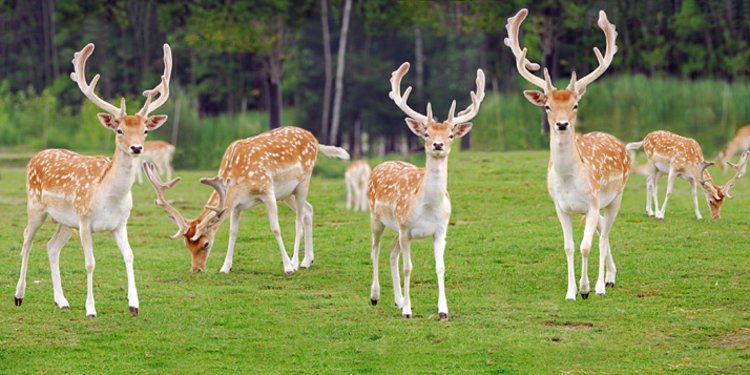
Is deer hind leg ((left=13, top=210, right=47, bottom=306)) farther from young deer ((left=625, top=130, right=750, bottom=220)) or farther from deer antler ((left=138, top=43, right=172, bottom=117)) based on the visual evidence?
young deer ((left=625, top=130, right=750, bottom=220))

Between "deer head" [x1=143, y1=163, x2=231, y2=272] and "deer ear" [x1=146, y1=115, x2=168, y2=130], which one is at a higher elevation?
"deer ear" [x1=146, y1=115, x2=168, y2=130]

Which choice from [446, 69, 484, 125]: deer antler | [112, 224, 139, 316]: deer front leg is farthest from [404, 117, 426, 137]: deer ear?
[112, 224, 139, 316]: deer front leg

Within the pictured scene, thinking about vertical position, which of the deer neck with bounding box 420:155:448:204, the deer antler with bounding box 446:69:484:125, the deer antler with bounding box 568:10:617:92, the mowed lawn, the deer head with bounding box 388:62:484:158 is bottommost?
the mowed lawn

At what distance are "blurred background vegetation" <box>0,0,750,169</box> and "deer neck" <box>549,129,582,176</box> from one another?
1536cm

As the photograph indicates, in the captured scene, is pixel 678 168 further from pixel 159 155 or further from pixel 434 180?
pixel 159 155

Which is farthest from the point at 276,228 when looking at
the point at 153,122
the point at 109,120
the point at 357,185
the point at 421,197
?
the point at 357,185

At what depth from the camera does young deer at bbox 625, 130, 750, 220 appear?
17.5 meters

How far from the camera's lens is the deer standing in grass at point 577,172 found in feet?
36.7

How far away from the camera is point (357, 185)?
834 inches

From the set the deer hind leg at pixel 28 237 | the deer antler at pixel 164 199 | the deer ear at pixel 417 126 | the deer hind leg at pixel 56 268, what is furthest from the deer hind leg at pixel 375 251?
the deer hind leg at pixel 28 237

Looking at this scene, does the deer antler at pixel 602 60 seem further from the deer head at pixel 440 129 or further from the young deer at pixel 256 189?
the young deer at pixel 256 189

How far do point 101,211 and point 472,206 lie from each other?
9417 millimetres

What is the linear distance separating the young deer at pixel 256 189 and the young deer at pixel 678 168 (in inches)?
222

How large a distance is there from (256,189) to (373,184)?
265cm
